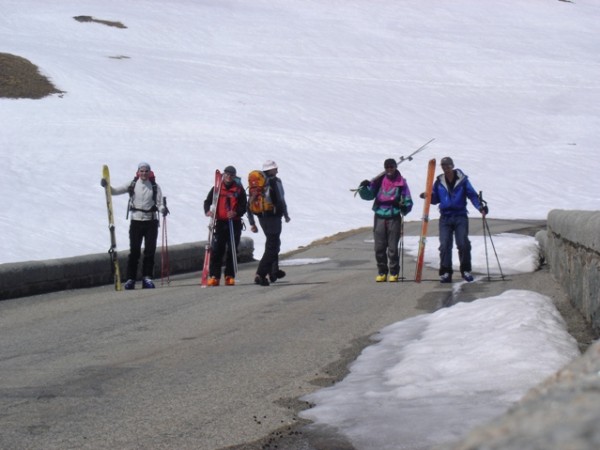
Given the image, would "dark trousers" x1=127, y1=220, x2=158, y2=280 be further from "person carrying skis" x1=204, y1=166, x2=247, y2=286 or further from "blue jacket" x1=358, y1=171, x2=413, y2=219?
"blue jacket" x1=358, y1=171, x2=413, y2=219

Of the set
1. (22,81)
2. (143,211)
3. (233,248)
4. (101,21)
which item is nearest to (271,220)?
(233,248)

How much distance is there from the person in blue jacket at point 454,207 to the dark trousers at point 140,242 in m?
4.10

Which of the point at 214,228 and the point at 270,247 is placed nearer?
the point at 270,247

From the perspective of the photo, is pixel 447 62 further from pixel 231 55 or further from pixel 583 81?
pixel 231 55

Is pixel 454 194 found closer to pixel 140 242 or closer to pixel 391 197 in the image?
pixel 391 197

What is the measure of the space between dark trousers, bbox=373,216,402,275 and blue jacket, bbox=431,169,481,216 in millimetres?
665

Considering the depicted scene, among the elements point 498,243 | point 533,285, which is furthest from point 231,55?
point 533,285

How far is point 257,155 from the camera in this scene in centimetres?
4728

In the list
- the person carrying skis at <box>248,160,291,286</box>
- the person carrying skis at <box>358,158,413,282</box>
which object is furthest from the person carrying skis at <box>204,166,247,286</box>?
the person carrying skis at <box>358,158,413,282</box>

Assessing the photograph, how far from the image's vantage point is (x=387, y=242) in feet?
54.5

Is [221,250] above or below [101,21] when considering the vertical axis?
below

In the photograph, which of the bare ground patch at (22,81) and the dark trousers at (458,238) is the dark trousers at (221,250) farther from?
the bare ground patch at (22,81)

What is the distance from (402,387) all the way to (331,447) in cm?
159

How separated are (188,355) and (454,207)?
7.87 metres
